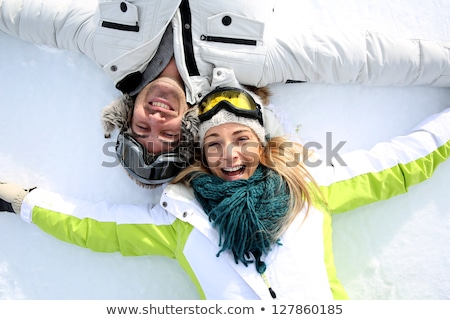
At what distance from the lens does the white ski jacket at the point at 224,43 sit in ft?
6.44

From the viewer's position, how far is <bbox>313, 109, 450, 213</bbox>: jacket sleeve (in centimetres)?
195

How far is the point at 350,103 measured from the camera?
2250 mm

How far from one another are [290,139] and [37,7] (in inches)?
62.2

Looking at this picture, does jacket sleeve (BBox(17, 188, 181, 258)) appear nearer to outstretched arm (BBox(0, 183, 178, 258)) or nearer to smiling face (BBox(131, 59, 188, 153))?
outstretched arm (BBox(0, 183, 178, 258))

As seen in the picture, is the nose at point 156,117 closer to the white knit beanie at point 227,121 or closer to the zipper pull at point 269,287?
the white knit beanie at point 227,121

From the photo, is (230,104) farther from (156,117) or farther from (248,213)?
(248,213)

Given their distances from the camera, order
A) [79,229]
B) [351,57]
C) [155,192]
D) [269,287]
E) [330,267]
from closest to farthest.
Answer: [269,287] → [330,267] → [79,229] → [351,57] → [155,192]

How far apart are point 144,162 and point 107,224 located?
0.39 m

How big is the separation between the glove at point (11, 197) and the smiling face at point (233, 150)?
1058mm

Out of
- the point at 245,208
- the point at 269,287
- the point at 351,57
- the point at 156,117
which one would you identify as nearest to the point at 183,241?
the point at 245,208

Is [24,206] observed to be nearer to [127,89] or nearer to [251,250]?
[127,89]

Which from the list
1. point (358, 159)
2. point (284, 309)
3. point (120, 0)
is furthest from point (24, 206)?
point (358, 159)

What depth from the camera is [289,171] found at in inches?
73.2

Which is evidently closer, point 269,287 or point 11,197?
point 269,287
